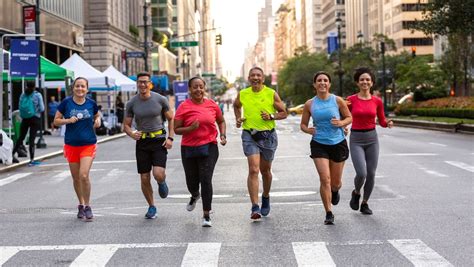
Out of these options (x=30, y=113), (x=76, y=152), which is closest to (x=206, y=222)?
(x=76, y=152)

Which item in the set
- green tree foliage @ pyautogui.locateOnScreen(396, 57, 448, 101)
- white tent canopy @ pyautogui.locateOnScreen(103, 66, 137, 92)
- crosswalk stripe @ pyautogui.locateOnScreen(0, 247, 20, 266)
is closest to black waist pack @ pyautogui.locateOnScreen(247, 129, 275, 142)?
crosswalk stripe @ pyautogui.locateOnScreen(0, 247, 20, 266)

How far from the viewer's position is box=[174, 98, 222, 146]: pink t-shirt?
362 inches

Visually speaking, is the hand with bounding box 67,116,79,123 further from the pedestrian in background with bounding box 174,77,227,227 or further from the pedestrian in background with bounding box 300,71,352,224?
the pedestrian in background with bounding box 300,71,352,224

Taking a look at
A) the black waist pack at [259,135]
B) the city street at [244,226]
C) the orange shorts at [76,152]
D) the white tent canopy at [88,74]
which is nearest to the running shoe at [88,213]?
the city street at [244,226]

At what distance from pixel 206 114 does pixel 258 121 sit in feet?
2.09

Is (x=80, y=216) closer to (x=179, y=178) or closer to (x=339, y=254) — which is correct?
(x=339, y=254)

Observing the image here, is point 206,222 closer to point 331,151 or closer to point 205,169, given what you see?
point 205,169

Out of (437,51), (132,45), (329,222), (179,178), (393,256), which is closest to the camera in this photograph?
(393,256)

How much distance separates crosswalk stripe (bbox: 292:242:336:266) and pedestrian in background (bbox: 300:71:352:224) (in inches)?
54.3

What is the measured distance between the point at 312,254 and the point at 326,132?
89.7 inches

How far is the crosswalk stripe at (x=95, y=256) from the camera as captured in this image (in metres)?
7.03

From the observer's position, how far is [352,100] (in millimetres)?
9695

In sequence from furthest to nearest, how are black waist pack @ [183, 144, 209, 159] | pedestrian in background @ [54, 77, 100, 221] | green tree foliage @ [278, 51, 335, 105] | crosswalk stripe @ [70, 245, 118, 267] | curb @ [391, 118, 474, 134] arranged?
1. green tree foliage @ [278, 51, 335, 105]
2. curb @ [391, 118, 474, 134]
3. pedestrian in background @ [54, 77, 100, 221]
4. black waist pack @ [183, 144, 209, 159]
5. crosswalk stripe @ [70, 245, 118, 267]

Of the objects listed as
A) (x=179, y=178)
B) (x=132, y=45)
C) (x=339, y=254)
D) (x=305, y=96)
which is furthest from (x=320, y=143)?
(x=305, y=96)
